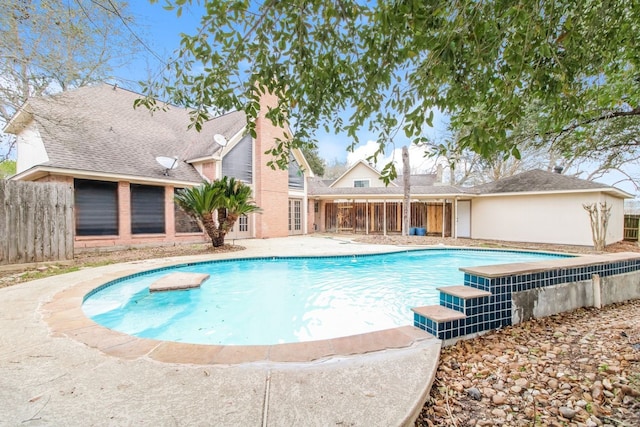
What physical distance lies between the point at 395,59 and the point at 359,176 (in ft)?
70.5

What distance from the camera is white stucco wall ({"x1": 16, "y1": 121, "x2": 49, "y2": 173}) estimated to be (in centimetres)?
1056

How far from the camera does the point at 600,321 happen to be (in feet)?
11.5

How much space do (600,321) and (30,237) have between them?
11.2 meters

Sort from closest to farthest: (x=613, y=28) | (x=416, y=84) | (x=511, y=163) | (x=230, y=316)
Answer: (x=416, y=84)
(x=613, y=28)
(x=230, y=316)
(x=511, y=163)

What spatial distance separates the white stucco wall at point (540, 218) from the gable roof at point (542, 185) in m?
0.36

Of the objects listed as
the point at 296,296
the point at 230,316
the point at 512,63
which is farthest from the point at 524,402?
the point at 296,296

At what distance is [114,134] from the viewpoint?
39.9 ft

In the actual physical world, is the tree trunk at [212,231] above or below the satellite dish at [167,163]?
below

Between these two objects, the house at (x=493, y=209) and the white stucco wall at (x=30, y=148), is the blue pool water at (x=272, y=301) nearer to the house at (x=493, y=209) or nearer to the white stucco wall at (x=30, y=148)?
the white stucco wall at (x=30, y=148)

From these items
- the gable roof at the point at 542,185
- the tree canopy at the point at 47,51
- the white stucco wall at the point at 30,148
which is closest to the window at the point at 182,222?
the white stucco wall at the point at 30,148

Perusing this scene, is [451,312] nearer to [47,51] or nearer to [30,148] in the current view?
[47,51]

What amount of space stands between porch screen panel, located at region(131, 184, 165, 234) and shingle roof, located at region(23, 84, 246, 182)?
70 centimetres

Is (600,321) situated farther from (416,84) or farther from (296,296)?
(296,296)

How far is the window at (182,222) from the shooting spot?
1234 cm
